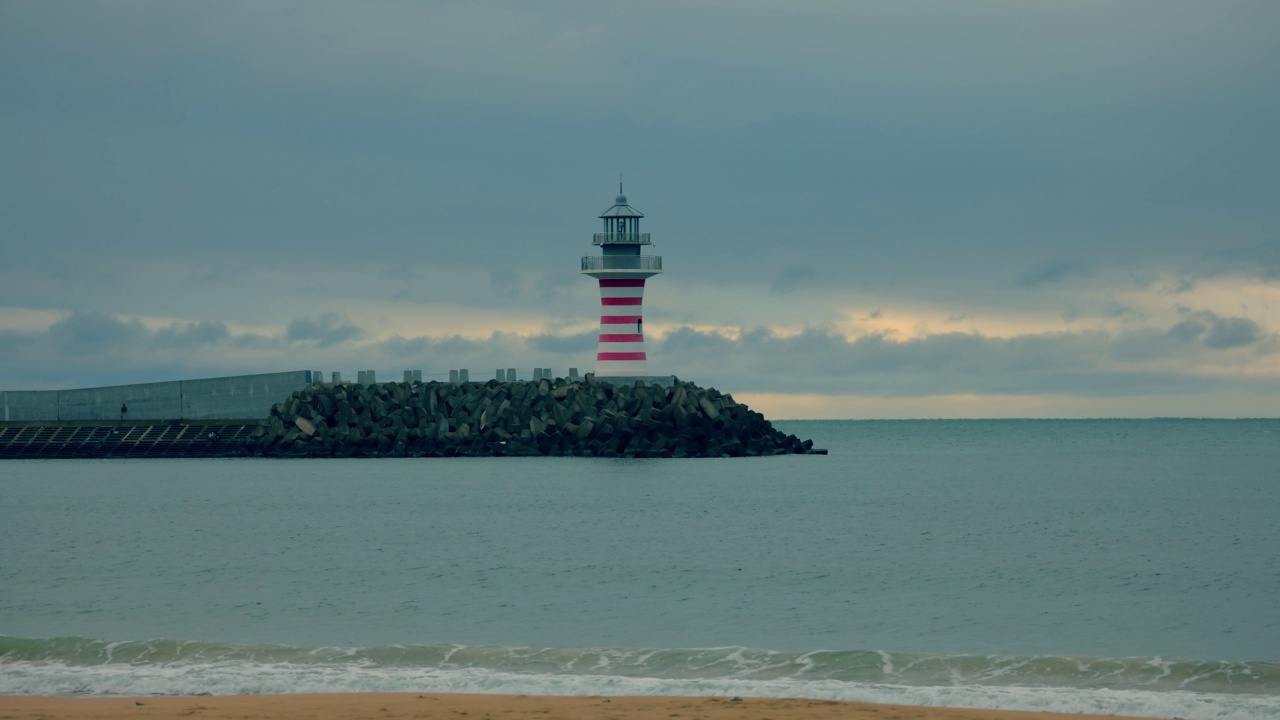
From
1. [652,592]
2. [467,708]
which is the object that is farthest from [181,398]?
[467,708]

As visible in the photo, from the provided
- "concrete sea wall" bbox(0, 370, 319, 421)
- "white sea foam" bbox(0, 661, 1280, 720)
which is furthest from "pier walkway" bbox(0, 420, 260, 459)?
"white sea foam" bbox(0, 661, 1280, 720)

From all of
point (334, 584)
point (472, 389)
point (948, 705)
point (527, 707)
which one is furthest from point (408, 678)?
point (472, 389)

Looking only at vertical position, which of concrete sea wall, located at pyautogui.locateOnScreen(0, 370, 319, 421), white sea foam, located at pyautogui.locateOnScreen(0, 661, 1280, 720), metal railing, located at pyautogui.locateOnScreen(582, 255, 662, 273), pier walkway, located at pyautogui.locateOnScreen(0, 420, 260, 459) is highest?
metal railing, located at pyautogui.locateOnScreen(582, 255, 662, 273)

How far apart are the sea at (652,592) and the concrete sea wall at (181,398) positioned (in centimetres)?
1201

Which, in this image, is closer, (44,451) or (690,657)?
(690,657)

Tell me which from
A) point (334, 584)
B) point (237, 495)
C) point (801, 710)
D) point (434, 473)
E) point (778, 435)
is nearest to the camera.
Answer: point (801, 710)

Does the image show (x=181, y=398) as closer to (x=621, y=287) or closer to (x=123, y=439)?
(x=123, y=439)

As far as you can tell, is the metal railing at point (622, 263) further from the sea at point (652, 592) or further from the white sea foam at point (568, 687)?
the white sea foam at point (568, 687)

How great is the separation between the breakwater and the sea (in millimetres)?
7237

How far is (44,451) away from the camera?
57969 millimetres

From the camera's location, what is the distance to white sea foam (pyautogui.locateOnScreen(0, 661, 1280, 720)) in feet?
44.8

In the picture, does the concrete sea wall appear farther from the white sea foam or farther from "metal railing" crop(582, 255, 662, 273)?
the white sea foam

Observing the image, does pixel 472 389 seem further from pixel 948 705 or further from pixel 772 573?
pixel 948 705

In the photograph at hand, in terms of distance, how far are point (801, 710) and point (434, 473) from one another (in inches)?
1454
